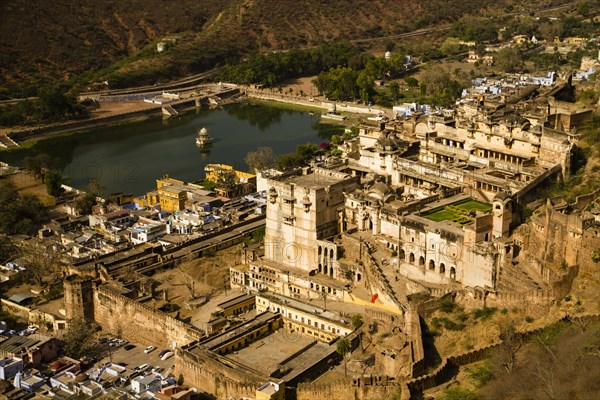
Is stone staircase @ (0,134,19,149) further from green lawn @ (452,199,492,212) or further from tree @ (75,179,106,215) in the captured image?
green lawn @ (452,199,492,212)

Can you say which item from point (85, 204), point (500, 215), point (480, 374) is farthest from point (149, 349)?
point (85, 204)

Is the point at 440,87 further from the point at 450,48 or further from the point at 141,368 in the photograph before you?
the point at 141,368

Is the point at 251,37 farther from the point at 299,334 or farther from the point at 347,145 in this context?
the point at 299,334

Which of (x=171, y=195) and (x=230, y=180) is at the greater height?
(x=230, y=180)

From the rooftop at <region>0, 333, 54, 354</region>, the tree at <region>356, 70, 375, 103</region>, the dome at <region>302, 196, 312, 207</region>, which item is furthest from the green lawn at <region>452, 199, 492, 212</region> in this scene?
the tree at <region>356, 70, 375, 103</region>

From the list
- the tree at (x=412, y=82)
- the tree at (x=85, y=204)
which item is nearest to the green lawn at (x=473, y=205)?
the tree at (x=85, y=204)

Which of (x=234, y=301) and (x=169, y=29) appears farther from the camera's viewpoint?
(x=169, y=29)

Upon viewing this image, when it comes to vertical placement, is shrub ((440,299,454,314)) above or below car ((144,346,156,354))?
above

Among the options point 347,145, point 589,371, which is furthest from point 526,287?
point 347,145
